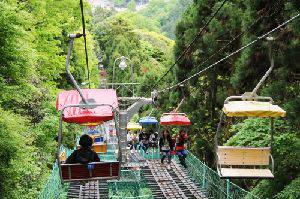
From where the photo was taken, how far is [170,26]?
5182 inches

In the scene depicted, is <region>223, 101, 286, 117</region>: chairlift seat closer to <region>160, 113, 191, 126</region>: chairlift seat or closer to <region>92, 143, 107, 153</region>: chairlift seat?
<region>160, 113, 191, 126</region>: chairlift seat

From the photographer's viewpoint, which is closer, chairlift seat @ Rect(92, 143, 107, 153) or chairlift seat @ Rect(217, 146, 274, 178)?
chairlift seat @ Rect(217, 146, 274, 178)

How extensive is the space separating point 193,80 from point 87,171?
1660cm

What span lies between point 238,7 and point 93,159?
12.2m

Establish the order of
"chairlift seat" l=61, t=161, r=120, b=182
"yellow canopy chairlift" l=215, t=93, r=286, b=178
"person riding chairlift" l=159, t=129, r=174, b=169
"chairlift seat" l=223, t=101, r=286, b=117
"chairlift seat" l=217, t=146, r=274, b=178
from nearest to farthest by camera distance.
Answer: "chairlift seat" l=223, t=101, r=286, b=117 < "yellow canopy chairlift" l=215, t=93, r=286, b=178 < "chairlift seat" l=61, t=161, r=120, b=182 < "chairlift seat" l=217, t=146, r=274, b=178 < "person riding chairlift" l=159, t=129, r=174, b=169

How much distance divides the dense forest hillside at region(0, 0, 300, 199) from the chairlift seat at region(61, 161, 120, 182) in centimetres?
329

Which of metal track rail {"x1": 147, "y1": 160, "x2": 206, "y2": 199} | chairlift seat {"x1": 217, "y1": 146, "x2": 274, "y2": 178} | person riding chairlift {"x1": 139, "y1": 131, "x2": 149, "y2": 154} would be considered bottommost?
metal track rail {"x1": 147, "y1": 160, "x2": 206, "y2": 199}

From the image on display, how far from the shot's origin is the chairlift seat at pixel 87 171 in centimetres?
1029

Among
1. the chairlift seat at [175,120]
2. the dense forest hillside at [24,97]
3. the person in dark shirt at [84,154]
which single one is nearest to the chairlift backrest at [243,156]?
the person in dark shirt at [84,154]

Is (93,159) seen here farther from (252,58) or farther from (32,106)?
(32,106)

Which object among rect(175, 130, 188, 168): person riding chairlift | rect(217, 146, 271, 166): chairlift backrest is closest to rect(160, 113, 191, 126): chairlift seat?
rect(175, 130, 188, 168): person riding chairlift

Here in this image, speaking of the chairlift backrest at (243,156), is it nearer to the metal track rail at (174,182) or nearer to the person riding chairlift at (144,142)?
the metal track rail at (174,182)

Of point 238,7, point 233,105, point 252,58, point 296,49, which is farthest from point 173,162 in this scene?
point 233,105

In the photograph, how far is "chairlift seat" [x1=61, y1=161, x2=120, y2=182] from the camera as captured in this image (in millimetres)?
10289
